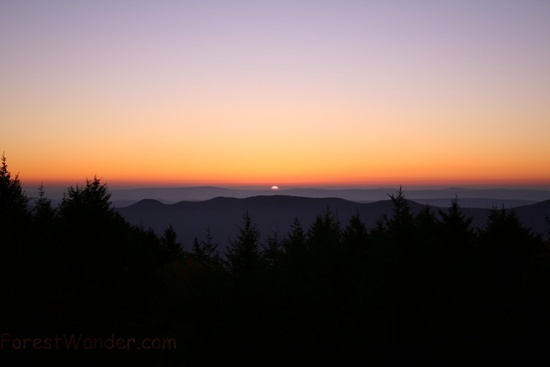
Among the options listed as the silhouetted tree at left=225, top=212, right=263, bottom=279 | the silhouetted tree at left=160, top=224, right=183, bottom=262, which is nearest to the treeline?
the silhouetted tree at left=225, top=212, right=263, bottom=279

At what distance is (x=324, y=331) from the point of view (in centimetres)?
2033

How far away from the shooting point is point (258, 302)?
1560cm

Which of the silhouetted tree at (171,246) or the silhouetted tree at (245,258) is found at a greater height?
the silhouetted tree at (245,258)

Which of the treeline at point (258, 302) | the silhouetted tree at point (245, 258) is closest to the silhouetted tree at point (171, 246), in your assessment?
the treeline at point (258, 302)

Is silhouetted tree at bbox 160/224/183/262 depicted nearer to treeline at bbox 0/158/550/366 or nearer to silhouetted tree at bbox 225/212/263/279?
treeline at bbox 0/158/550/366

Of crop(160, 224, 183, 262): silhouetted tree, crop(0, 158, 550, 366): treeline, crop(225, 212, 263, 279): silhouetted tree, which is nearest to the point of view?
crop(0, 158, 550, 366): treeline

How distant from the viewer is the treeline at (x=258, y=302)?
1521 centimetres

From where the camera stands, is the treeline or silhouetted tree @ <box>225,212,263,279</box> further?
silhouetted tree @ <box>225,212,263,279</box>

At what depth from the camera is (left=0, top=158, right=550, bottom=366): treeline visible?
49.9 feet

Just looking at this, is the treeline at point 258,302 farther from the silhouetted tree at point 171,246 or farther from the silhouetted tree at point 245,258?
the silhouetted tree at point 171,246

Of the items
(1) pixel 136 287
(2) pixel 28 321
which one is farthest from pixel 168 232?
(2) pixel 28 321

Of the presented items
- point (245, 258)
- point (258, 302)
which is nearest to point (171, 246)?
point (245, 258)

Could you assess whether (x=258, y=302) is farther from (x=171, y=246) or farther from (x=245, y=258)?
(x=171, y=246)

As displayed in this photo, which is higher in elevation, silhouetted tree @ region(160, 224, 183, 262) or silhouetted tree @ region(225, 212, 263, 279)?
silhouetted tree @ region(225, 212, 263, 279)
